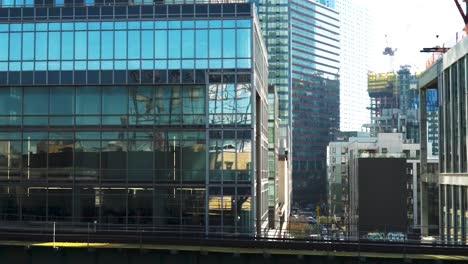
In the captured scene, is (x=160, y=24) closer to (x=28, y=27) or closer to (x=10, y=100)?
(x=28, y=27)

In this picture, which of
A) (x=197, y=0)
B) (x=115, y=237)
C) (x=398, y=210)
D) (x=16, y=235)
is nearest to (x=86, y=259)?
(x=115, y=237)

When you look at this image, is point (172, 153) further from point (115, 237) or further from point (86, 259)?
point (86, 259)

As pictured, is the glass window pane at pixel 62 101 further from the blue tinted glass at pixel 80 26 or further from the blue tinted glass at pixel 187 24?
the blue tinted glass at pixel 187 24

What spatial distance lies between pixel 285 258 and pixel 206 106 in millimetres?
19633

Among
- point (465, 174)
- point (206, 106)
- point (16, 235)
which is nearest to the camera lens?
point (16, 235)

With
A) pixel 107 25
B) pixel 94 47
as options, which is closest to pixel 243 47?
pixel 107 25

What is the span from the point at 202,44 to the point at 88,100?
367 inches

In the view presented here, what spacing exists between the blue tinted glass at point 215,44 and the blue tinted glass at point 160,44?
10.9ft

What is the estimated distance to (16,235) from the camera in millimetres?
31438

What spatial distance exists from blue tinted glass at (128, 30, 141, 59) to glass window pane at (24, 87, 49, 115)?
6.90m

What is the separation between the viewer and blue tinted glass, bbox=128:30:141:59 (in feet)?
149

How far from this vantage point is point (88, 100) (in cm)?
4622

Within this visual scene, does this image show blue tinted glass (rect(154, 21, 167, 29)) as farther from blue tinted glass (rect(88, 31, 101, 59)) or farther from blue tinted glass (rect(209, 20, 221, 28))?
blue tinted glass (rect(88, 31, 101, 59))

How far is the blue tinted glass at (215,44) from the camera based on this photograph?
1773 inches
